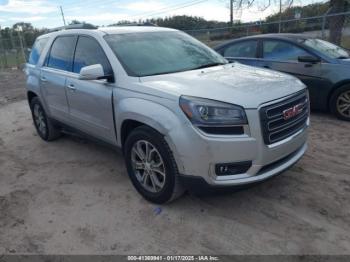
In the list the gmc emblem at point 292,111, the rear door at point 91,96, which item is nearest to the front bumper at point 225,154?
the gmc emblem at point 292,111

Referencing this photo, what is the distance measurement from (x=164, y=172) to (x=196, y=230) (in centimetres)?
63

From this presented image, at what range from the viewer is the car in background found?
638cm

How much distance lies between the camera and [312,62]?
661cm

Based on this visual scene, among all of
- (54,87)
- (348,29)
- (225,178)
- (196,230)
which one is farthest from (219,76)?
(348,29)

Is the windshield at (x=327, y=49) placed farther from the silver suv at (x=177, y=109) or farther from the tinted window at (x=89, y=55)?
the tinted window at (x=89, y=55)

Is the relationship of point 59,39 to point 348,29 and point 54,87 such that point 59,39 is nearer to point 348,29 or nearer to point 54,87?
point 54,87

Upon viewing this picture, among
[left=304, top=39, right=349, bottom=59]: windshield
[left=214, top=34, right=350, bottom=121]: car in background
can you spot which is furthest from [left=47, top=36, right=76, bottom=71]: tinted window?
[left=304, top=39, right=349, bottom=59]: windshield

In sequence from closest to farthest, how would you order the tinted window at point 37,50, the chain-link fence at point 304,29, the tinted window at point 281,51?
the tinted window at point 37,50, the tinted window at point 281,51, the chain-link fence at point 304,29

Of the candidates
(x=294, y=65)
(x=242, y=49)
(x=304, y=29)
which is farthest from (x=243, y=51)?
(x=304, y=29)

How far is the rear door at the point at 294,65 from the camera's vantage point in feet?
21.6

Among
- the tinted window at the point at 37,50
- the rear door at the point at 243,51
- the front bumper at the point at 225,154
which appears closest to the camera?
the front bumper at the point at 225,154

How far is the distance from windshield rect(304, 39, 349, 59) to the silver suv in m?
2.93

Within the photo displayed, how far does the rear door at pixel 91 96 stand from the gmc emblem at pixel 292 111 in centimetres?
188

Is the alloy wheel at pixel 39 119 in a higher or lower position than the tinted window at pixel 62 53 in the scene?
lower
